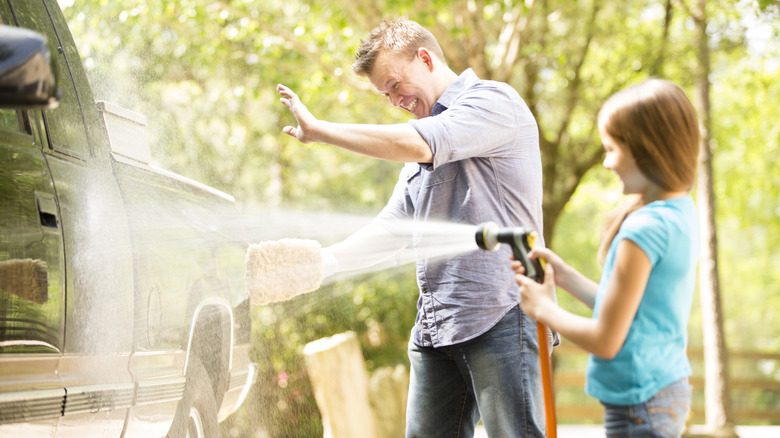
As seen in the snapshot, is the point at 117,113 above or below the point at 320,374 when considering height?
above

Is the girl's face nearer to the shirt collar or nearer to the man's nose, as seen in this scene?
the shirt collar

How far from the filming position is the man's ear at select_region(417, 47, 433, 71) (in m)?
2.70

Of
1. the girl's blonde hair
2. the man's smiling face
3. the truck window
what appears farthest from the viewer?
the man's smiling face

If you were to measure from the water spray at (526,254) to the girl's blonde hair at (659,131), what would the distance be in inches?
12.8

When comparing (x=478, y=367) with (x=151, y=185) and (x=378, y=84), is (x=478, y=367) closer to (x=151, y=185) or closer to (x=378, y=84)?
(x=378, y=84)

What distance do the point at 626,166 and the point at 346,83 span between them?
639cm

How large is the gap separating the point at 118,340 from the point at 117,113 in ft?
2.81

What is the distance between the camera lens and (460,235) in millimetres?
2492

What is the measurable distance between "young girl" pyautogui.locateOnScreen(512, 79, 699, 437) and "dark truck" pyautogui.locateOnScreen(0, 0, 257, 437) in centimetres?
131

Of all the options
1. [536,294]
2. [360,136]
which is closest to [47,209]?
[360,136]

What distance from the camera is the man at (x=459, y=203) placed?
230cm

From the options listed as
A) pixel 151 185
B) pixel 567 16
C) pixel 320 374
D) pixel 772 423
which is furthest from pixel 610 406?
pixel 772 423

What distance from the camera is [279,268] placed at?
8.80ft

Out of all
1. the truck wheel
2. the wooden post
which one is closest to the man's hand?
the truck wheel
